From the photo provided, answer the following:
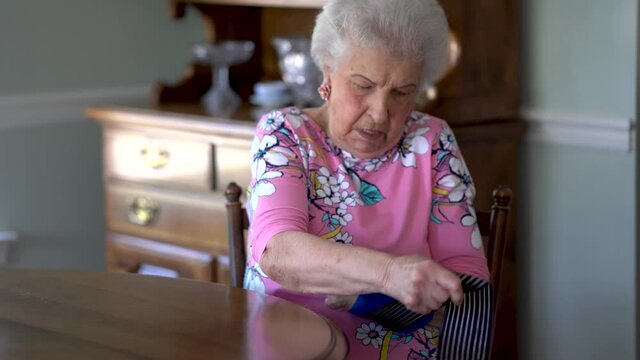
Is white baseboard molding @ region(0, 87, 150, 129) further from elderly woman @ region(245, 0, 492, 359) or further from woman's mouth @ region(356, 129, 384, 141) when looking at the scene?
woman's mouth @ region(356, 129, 384, 141)

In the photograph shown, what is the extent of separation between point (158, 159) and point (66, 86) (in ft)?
1.51

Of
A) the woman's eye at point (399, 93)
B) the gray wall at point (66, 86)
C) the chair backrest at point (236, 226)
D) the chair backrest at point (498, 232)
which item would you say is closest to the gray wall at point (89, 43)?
the gray wall at point (66, 86)

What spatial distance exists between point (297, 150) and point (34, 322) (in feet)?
1.79

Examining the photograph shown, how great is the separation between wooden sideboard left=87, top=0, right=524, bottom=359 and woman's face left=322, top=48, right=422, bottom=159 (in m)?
0.60

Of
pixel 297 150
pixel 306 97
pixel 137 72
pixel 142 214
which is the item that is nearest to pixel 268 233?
pixel 297 150

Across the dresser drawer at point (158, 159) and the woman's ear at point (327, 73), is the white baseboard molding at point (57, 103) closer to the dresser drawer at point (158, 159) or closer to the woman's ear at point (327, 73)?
the dresser drawer at point (158, 159)

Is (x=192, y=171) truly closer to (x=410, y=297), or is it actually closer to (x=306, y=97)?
(x=306, y=97)

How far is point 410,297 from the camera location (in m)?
1.53

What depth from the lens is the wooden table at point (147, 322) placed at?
1.40 m

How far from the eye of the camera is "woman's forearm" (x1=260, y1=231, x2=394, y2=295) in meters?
1.59

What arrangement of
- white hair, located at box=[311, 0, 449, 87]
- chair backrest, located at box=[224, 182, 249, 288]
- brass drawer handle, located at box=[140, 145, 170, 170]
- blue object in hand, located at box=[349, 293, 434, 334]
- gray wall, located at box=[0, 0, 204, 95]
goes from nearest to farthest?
blue object in hand, located at box=[349, 293, 434, 334], white hair, located at box=[311, 0, 449, 87], chair backrest, located at box=[224, 182, 249, 288], brass drawer handle, located at box=[140, 145, 170, 170], gray wall, located at box=[0, 0, 204, 95]

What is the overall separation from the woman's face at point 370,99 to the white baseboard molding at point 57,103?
53.5 inches

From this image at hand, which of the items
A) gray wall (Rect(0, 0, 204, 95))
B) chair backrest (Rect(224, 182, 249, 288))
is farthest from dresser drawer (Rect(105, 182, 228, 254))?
chair backrest (Rect(224, 182, 249, 288))

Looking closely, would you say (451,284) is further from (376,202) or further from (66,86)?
(66,86)
